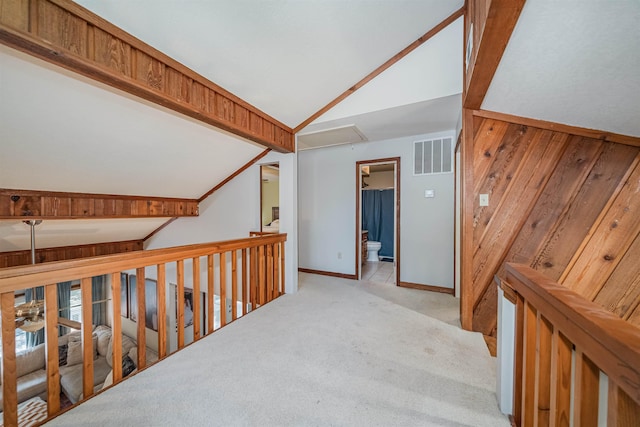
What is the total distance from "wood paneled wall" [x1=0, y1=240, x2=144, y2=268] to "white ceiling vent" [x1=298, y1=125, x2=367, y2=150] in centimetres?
383

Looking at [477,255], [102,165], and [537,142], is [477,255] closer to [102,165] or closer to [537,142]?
[537,142]

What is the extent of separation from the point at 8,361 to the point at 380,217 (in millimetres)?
5685

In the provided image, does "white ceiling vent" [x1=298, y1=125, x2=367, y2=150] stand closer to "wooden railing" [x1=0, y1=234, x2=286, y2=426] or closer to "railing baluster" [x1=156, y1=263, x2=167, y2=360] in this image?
"wooden railing" [x1=0, y1=234, x2=286, y2=426]

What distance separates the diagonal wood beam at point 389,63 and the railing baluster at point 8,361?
8.82 feet

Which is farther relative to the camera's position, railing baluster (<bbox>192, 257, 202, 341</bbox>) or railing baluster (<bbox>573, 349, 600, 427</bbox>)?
railing baluster (<bbox>192, 257, 202, 341</bbox>)

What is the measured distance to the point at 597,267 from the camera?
6.12ft

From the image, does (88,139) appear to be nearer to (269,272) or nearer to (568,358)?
(269,272)

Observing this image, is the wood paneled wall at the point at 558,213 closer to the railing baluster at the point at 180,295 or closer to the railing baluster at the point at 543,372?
the railing baluster at the point at 543,372

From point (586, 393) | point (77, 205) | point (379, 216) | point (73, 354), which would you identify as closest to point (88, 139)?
point (77, 205)

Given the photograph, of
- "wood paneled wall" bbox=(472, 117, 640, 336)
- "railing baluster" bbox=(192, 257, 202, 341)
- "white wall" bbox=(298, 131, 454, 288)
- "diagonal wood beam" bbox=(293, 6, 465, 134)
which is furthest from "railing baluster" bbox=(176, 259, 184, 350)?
"wood paneled wall" bbox=(472, 117, 640, 336)

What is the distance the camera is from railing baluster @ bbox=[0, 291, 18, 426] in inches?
45.1

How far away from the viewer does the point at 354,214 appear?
381 centimetres

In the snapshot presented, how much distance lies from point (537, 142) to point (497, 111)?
0.41 m

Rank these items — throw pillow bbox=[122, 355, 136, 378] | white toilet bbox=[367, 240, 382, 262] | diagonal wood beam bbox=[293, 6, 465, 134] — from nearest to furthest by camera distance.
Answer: diagonal wood beam bbox=[293, 6, 465, 134] → throw pillow bbox=[122, 355, 136, 378] → white toilet bbox=[367, 240, 382, 262]
